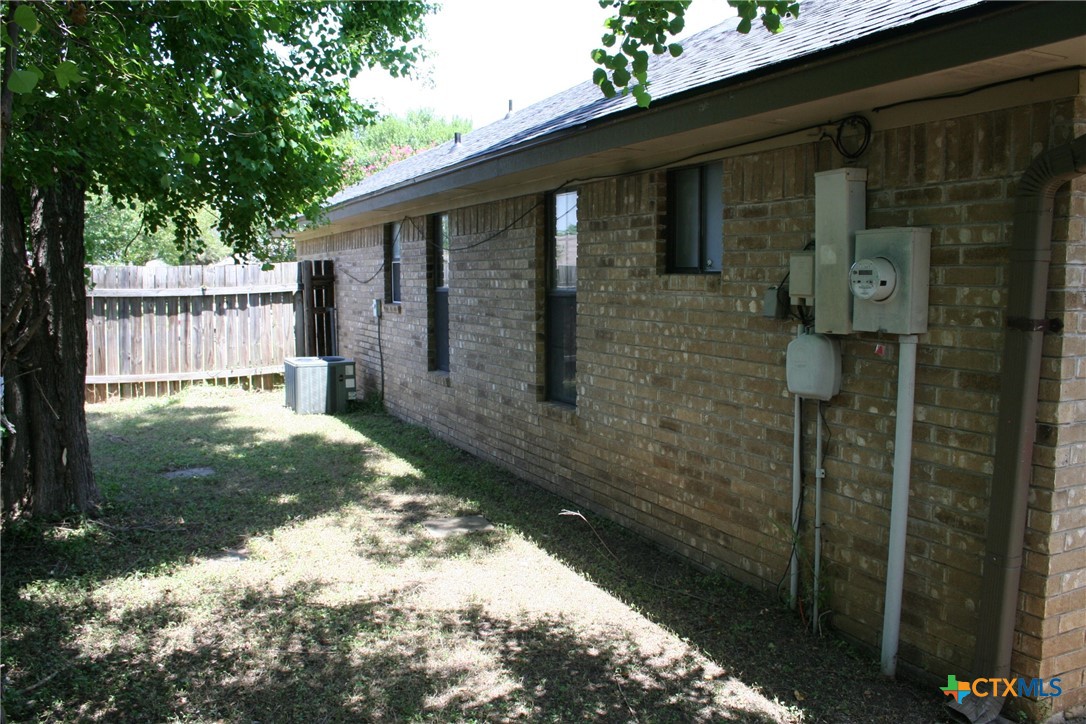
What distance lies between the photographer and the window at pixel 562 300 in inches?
302

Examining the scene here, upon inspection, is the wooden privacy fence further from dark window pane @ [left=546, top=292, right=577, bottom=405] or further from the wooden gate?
dark window pane @ [left=546, top=292, right=577, bottom=405]

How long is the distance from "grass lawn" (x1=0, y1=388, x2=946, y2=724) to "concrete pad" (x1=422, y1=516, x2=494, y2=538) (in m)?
0.12

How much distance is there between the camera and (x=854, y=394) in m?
4.57

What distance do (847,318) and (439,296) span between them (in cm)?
703

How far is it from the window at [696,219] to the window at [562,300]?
1465mm

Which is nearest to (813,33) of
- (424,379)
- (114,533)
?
(114,533)

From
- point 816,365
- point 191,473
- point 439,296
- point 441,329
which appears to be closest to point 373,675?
point 816,365

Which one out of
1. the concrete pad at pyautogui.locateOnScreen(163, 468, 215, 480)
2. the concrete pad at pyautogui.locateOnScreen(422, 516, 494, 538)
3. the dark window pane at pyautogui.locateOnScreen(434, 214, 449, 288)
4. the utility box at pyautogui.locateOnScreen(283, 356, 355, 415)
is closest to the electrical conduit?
the concrete pad at pyautogui.locateOnScreen(422, 516, 494, 538)

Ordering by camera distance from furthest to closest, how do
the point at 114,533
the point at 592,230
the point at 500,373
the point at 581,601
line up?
1. the point at 500,373
2. the point at 592,230
3. the point at 114,533
4. the point at 581,601

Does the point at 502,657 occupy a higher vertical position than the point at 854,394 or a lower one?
lower

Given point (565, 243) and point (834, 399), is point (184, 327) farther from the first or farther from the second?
point (834, 399)

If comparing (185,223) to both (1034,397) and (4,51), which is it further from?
(1034,397)

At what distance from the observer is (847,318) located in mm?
4414

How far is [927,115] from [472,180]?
4.45 meters
